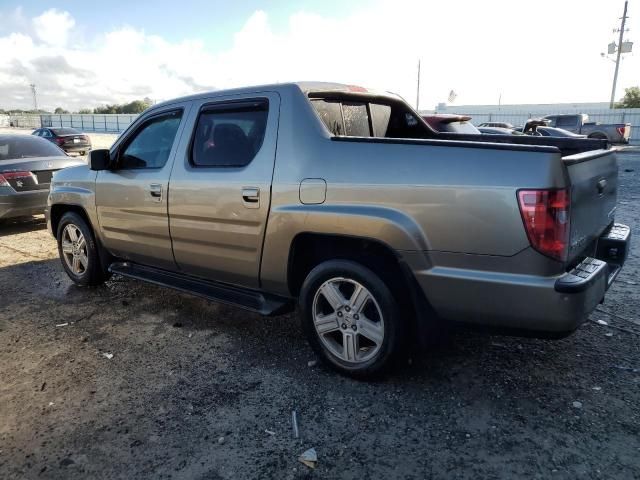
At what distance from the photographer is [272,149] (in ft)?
11.1

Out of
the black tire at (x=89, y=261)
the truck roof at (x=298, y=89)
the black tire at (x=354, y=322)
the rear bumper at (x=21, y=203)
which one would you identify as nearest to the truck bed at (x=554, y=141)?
the truck roof at (x=298, y=89)

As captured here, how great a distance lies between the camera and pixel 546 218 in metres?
2.46

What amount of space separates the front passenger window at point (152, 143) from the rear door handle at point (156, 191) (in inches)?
7.0

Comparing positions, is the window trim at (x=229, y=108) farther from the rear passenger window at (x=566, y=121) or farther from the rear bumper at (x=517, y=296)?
the rear passenger window at (x=566, y=121)

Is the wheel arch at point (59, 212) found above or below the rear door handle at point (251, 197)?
below

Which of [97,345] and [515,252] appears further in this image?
[97,345]

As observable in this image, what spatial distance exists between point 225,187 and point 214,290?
839 mm

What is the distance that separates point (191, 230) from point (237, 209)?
57 cm

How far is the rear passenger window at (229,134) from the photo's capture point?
356 cm

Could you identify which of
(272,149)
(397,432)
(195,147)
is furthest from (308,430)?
(195,147)

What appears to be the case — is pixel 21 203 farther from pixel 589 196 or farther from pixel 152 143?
pixel 589 196

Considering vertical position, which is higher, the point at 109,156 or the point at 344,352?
the point at 109,156

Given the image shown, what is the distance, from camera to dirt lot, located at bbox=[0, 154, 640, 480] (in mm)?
2480

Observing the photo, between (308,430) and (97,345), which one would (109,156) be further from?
(308,430)
